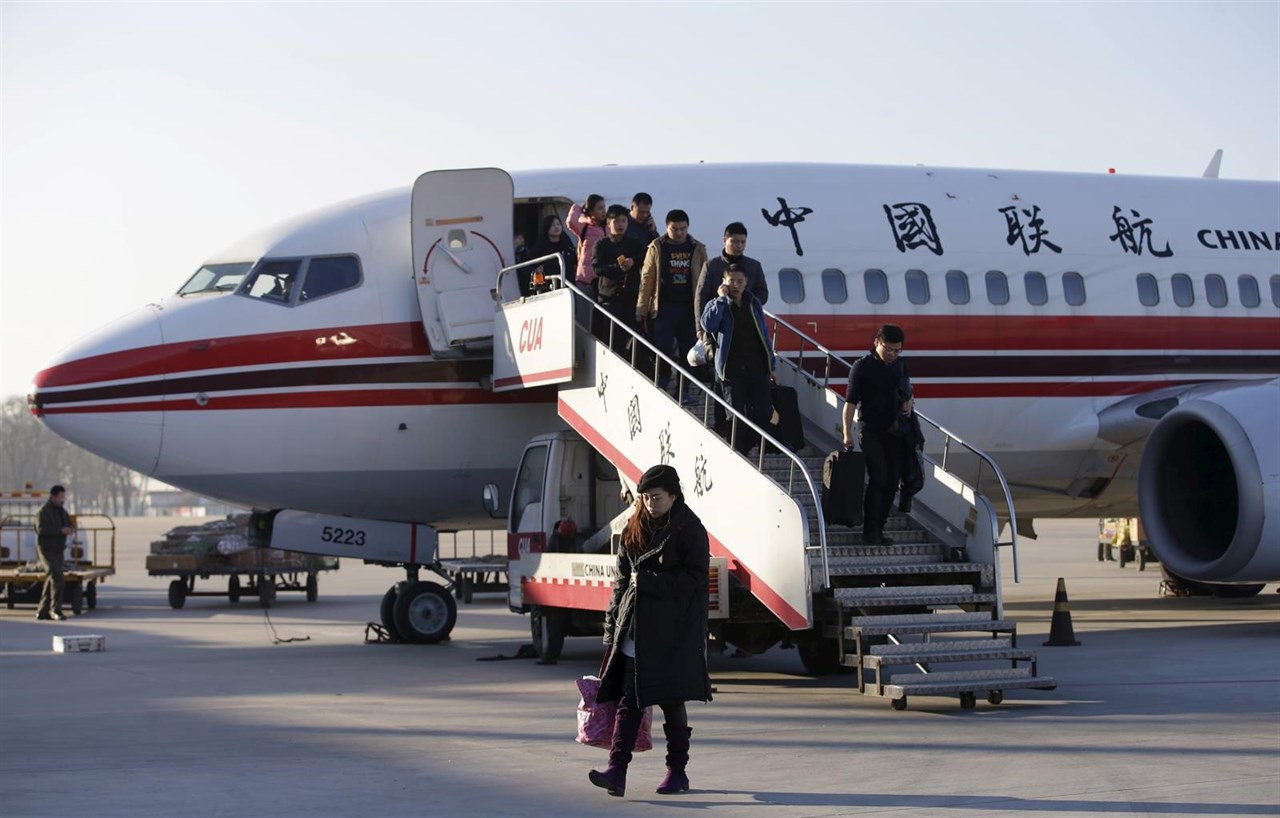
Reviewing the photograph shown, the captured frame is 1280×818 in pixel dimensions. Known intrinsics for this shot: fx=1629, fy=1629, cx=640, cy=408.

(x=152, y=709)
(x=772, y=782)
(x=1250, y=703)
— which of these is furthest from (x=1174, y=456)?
(x=152, y=709)

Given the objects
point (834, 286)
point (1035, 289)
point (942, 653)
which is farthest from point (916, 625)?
point (1035, 289)

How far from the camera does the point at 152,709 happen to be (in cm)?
1198

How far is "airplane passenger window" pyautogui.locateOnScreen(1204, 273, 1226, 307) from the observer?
18281 mm

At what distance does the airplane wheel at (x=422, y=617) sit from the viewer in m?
→ 17.0

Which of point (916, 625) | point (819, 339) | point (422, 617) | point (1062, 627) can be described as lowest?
point (1062, 627)

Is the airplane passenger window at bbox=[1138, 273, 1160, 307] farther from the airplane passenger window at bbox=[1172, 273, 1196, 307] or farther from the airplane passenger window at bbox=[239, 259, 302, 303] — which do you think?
the airplane passenger window at bbox=[239, 259, 302, 303]

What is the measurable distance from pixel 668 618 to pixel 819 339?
28.8 ft

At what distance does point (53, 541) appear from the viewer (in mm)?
22328

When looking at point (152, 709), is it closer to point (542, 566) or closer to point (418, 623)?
point (542, 566)

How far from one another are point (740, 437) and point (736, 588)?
4.12 feet

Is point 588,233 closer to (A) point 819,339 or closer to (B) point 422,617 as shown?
(A) point 819,339

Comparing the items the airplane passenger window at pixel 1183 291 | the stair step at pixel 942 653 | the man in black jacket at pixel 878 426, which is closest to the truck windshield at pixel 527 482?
the man in black jacket at pixel 878 426

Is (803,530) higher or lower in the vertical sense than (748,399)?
lower

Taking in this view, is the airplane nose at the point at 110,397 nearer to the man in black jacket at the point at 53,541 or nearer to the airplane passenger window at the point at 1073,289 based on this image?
the man in black jacket at the point at 53,541
